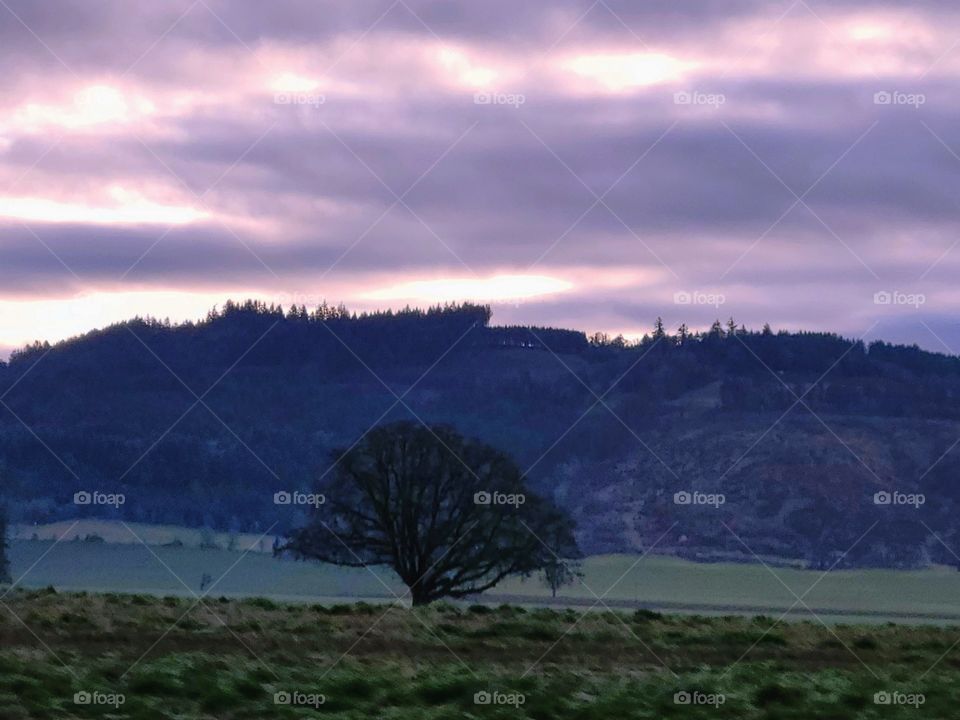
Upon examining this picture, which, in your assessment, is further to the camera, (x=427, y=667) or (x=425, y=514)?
(x=425, y=514)

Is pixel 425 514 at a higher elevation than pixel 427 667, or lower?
higher

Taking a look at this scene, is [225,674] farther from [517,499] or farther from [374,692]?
[517,499]

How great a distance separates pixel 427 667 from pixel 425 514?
32196 mm

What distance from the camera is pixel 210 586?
620 feet

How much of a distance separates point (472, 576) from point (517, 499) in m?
3.87

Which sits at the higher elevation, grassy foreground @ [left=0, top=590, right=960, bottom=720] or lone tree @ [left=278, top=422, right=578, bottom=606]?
lone tree @ [left=278, top=422, right=578, bottom=606]

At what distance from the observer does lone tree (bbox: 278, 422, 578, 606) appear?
62.0 m

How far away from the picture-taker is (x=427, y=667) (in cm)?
2995

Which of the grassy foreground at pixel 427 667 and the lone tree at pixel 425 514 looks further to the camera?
the lone tree at pixel 425 514

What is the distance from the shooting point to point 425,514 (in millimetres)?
62125

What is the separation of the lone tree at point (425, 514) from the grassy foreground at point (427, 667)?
61.4 feet

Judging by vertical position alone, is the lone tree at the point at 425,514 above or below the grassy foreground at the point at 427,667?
above

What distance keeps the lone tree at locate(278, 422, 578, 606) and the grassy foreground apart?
1871cm

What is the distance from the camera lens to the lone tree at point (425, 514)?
203 ft
